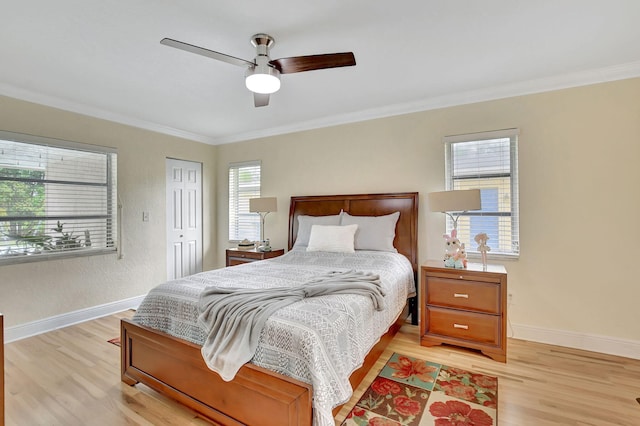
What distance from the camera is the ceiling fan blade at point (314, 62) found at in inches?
77.7

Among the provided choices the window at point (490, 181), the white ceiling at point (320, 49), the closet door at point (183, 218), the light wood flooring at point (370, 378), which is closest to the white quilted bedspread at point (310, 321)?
the light wood flooring at point (370, 378)

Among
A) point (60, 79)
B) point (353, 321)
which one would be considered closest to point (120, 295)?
point (60, 79)

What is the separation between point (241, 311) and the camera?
175 centimetres

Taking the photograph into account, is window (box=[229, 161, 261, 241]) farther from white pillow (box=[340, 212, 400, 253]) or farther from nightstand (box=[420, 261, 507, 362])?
nightstand (box=[420, 261, 507, 362])

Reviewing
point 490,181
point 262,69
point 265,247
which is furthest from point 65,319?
point 490,181

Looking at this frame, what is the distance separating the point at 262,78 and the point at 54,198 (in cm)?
293

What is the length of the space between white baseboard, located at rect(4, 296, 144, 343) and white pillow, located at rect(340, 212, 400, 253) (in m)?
3.15

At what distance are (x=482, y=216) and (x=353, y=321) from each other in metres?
2.16

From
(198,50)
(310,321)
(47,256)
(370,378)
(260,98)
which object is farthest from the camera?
(47,256)

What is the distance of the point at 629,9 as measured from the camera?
1.92 m

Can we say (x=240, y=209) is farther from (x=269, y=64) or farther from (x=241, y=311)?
(x=241, y=311)

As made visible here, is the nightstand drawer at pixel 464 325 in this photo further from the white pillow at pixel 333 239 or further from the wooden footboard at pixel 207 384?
the wooden footboard at pixel 207 384

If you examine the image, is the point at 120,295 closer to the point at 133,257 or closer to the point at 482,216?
the point at 133,257

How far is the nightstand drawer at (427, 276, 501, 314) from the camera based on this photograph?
2.64m
